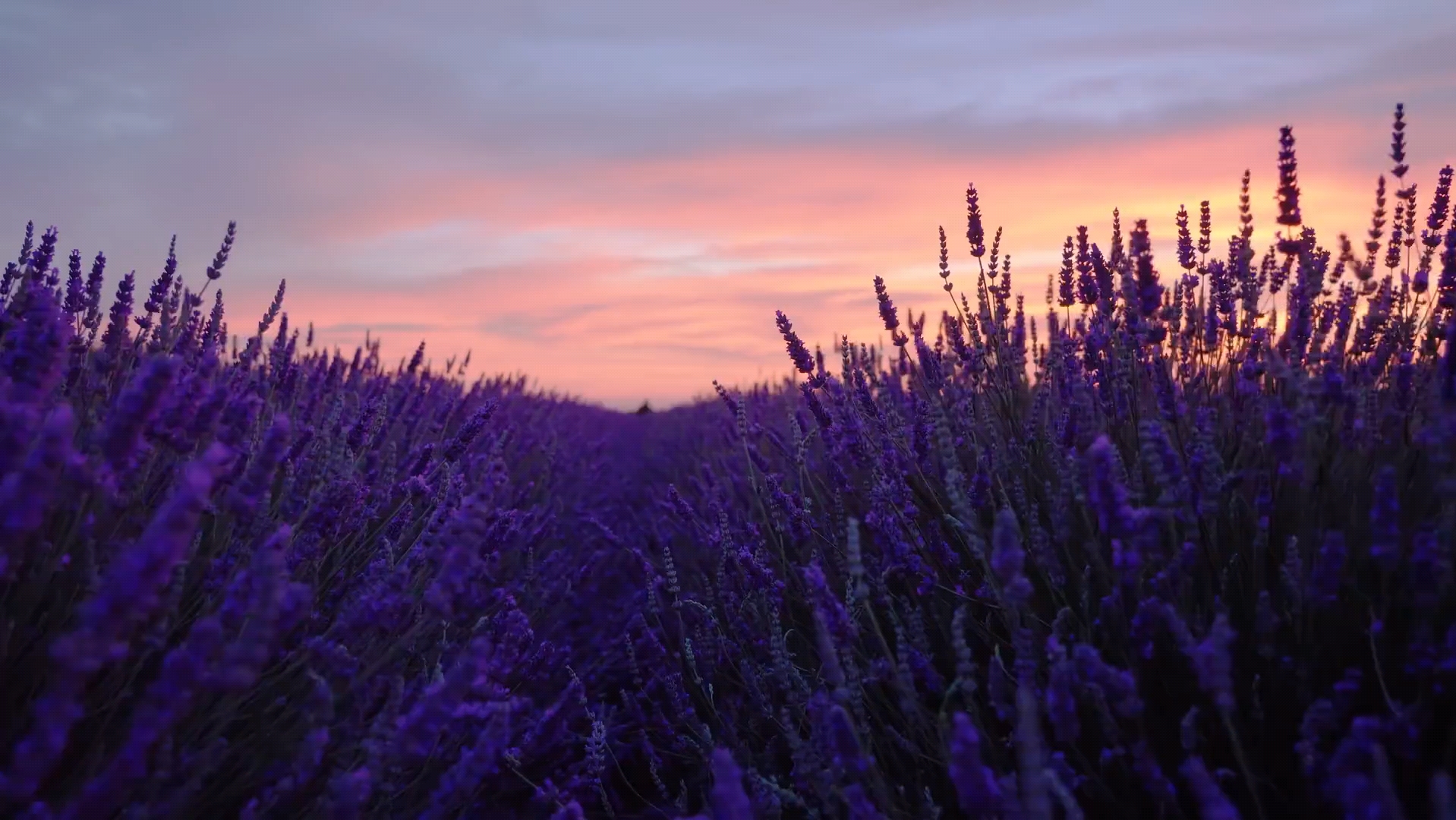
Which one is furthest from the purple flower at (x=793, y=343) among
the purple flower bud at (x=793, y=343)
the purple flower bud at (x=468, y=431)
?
the purple flower bud at (x=468, y=431)

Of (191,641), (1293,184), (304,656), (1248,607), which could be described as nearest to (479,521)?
(191,641)

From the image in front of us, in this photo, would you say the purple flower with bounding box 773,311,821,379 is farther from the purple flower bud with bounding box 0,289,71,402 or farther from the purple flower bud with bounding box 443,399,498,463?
the purple flower bud with bounding box 0,289,71,402

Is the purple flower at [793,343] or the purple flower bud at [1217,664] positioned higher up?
the purple flower at [793,343]

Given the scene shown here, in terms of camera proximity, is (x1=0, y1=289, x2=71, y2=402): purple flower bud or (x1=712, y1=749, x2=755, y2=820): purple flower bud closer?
(x1=712, y1=749, x2=755, y2=820): purple flower bud

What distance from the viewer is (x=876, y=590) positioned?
234 centimetres

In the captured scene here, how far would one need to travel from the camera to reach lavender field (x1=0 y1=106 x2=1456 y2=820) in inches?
47.1

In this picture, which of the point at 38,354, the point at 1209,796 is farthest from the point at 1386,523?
the point at 38,354

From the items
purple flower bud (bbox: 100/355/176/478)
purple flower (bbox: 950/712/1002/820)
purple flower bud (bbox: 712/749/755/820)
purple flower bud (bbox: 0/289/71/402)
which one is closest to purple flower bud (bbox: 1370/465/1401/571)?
purple flower (bbox: 950/712/1002/820)

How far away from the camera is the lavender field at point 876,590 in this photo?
3.92 feet

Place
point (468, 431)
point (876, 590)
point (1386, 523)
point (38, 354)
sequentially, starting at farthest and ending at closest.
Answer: point (468, 431) → point (876, 590) → point (38, 354) → point (1386, 523)

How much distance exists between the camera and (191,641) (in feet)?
3.67

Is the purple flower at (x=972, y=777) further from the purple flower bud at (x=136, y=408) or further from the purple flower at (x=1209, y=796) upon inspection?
the purple flower bud at (x=136, y=408)

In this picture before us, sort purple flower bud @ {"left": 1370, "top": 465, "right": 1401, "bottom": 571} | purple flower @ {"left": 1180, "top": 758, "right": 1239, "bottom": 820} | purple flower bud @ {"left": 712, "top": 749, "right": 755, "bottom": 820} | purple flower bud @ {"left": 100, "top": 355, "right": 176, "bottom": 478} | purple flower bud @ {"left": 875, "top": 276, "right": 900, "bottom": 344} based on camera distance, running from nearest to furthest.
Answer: purple flower @ {"left": 1180, "top": 758, "right": 1239, "bottom": 820} → purple flower bud @ {"left": 712, "top": 749, "right": 755, "bottom": 820} → purple flower bud @ {"left": 100, "top": 355, "right": 176, "bottom": 478} → purple flower bud @ {"left": 1370, "top": 465, "right": 1401, "bottom": 571} → purple flower bud @ {"left": 875, "top": 276, "right": 900, "bottom": 344}

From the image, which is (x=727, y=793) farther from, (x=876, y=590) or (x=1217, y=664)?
(x=876, y=590)
